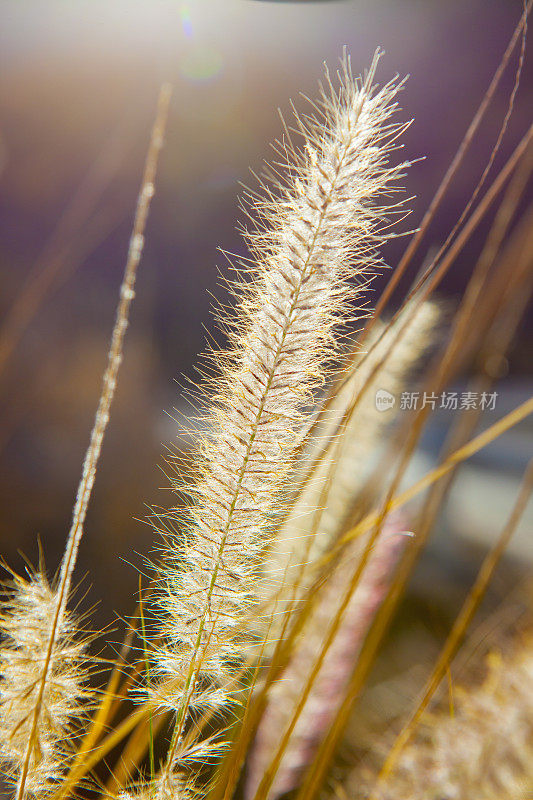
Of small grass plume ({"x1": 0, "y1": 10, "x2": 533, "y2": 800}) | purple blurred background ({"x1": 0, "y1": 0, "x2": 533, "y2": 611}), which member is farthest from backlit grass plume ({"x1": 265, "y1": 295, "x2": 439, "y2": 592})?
purple blurred background ({"x1": 0, "y1": 0, "x2": 533, "y2": 611})

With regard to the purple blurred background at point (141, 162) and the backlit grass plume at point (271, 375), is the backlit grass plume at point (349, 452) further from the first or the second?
the purple blurred background at point (141, 162)

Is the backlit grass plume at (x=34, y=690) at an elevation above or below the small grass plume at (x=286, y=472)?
below

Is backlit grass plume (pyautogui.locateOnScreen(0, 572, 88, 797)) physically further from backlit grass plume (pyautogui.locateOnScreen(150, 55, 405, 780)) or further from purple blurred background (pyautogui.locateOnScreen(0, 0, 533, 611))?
purple blurred background (pyautogui.locateOnScreen(0, 0, 533, 611))

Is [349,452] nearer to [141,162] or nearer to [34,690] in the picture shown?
[34,690]

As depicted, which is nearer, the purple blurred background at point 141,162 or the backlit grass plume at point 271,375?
the backlit grass plume at point 271,375

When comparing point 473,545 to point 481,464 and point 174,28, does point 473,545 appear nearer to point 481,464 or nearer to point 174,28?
point 481,464

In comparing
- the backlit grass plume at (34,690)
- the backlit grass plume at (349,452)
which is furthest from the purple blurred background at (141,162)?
the backlit grass plume at (34,690)

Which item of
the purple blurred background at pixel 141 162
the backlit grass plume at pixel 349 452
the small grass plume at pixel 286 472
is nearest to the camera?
the small grass plume at pixel 286 472
